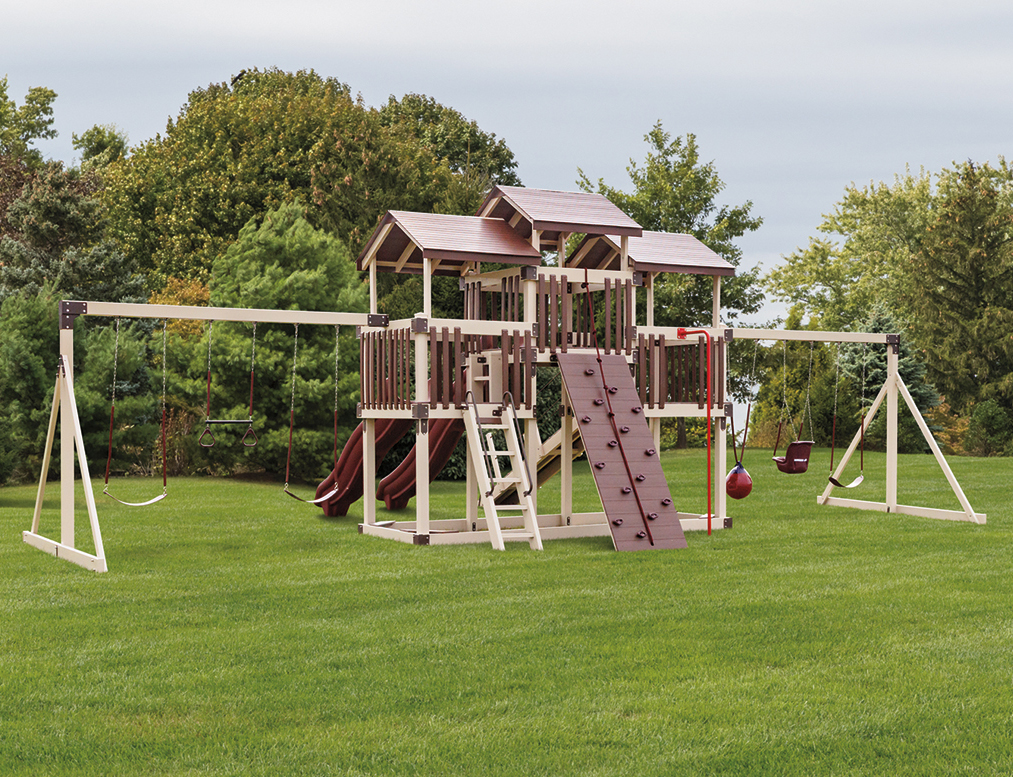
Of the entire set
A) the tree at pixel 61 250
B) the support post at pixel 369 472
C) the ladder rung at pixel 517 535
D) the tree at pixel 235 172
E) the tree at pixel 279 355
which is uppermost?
the tree at pixel 235 172

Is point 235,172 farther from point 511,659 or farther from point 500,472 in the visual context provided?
point 511,659

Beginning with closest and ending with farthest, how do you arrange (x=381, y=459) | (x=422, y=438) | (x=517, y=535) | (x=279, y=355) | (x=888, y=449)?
(x=517, y=535) → (x=422, y=438) → (x=381, y=459) → (x=888, y=449) → (x=279, y=355)

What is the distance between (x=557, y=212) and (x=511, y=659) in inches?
328

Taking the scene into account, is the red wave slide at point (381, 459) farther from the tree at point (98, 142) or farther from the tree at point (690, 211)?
the tree at point (98, 142)

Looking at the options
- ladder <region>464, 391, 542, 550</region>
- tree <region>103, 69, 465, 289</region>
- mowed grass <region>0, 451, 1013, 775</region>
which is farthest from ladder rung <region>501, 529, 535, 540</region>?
tree <region>103, 69, 465, 289</region>

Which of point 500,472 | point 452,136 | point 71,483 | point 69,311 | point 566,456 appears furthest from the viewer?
point 452,136

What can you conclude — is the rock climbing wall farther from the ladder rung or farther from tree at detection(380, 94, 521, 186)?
tree at detection(380, 94, 521, 186)

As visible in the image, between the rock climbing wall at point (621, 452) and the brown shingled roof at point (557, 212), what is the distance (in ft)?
5.43

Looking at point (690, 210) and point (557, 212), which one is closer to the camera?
point (557, 212)

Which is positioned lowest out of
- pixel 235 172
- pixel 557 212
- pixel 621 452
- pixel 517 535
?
pixel 517 535

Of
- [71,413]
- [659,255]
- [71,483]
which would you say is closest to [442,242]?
[659,255]

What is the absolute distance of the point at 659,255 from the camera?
52.0 feet

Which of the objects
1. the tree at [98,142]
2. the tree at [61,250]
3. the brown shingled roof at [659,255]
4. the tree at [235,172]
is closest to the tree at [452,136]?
the tree at [235,172]

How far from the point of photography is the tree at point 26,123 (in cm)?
4184
